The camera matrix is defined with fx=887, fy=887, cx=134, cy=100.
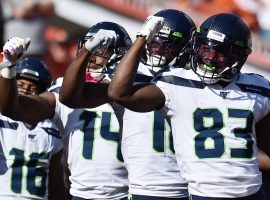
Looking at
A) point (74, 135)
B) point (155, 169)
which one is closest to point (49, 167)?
point (74, 135)

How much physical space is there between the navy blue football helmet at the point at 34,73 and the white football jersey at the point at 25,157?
0.27 metres

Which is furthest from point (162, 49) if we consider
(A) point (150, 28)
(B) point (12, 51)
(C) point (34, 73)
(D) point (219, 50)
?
(C) point (34, 73)

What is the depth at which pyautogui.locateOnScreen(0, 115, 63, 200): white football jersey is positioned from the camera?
16.2 ft

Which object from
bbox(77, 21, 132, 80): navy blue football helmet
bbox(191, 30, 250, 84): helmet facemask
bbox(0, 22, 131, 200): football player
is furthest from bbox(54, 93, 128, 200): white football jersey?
bbox(191, 30, 250, 84): helmet facemask

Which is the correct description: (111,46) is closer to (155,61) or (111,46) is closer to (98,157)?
(155,61)

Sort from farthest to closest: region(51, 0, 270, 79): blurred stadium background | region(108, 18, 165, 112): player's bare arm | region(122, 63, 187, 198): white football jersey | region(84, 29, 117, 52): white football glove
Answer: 1. region(51, 0, 270, 79): blurred stadium background
2. region(122, 63, 187, 198): white football jersey
3. region(84, 29, 117, 52): white football glove
4. region(108, 18, 165, 112): player's bare arm

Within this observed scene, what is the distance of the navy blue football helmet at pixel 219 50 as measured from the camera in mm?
4094

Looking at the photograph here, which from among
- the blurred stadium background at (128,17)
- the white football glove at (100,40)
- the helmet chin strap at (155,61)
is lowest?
the blurred stadium background at (128,17)

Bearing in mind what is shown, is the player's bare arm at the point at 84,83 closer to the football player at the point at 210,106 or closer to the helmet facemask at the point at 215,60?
the football player at the point at 210,106

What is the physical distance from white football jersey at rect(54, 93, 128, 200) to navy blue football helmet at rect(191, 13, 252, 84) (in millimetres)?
685

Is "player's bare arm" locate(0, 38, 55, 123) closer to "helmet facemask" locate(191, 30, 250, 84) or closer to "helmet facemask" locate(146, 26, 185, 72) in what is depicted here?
"helmet facemask" locate(146, 26, 185, 72)

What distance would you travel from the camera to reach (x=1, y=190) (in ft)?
16.2

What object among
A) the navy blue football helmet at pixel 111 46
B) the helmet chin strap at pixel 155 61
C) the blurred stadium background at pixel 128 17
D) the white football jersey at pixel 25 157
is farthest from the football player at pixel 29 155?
the blurred stadium background at pixel 128 17

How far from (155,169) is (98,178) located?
354 mm
